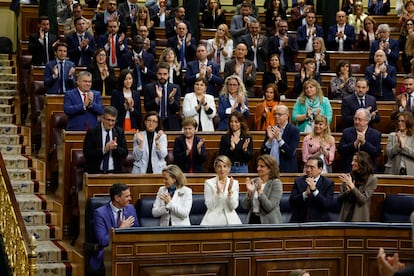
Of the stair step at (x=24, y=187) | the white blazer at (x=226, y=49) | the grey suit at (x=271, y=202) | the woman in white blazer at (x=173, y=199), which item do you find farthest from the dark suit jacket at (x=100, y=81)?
the grey suit at (x=271, y=202)

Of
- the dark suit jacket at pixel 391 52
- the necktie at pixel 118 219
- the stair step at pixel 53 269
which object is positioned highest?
the dark suit jacket at pixel 391 52

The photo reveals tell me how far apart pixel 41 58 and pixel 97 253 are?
164 inches

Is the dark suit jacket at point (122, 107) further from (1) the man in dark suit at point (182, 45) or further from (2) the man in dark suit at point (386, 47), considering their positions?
(2) the man in dark suit at point (386, 47)

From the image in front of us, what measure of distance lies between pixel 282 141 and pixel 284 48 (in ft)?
10.4

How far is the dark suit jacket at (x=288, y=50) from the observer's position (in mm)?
12312

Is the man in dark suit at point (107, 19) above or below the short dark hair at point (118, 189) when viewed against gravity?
above

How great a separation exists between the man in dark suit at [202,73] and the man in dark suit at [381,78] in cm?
162

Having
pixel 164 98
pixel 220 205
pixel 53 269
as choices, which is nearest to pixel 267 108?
pixel 164 98

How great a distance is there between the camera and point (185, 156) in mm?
9227

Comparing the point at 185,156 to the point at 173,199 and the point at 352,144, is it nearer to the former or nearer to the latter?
the point at 173,199

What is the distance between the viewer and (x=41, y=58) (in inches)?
464

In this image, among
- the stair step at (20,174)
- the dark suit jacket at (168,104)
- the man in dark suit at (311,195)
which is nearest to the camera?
the man in dark suit at (311,195)

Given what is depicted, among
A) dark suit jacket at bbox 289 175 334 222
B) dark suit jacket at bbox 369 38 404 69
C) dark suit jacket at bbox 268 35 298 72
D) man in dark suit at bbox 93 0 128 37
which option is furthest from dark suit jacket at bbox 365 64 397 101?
dark suit jacket at bbox 289 175 334 222

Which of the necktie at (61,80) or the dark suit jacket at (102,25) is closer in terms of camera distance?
the necktie at (61,80)
